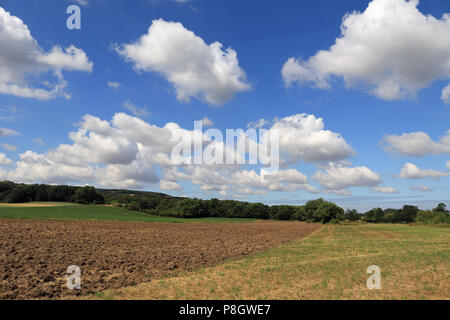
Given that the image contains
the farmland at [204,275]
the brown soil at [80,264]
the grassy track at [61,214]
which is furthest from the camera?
the grassy track at [61,214]

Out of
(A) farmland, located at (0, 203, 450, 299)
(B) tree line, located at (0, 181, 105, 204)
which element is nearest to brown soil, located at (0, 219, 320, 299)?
(A) farmland, located at (0, 203, 450, 299)

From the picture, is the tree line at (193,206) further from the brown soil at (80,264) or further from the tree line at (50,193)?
the brown soil at (80,264)

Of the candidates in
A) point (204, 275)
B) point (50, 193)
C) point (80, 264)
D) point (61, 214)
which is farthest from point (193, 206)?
point (204, 275)

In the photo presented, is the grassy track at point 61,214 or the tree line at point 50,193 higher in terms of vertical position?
the tree line at point 50,193

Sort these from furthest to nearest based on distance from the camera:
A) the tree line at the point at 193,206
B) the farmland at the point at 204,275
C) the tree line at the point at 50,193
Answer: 1. the tree line at the point at 193,206
2. the tree line at the point at 50,193
3. the farmland at the point at 204,275

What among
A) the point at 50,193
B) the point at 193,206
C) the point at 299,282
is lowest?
the point at 193,206

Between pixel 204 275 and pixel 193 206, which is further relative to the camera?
pixel 193 206

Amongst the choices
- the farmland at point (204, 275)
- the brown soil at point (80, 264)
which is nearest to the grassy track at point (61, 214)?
the brown soil at point (80, 264)

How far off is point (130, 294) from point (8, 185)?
455 feet

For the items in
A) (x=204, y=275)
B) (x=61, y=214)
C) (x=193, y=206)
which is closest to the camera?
(x=204, y=275)

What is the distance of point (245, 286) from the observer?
13836 mm

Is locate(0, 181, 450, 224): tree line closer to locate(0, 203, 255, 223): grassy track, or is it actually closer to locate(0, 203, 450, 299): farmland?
locate(0, 203, 255, 223): grassy track

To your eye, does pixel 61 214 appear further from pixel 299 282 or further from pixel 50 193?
pixel 299 282

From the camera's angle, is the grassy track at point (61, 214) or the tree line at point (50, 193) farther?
the tree line at point (50, 193)
